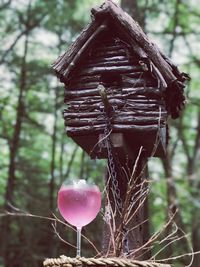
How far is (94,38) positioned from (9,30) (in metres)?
6.06

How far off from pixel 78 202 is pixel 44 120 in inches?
318

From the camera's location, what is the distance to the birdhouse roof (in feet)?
8.59

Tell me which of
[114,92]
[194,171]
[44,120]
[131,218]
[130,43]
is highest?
[44,120]

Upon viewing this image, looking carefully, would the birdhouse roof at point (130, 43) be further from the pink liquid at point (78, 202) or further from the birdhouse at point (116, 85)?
the pink liquid at point (78, 202)

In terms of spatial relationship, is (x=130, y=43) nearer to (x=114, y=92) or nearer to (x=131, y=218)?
(x=114, y=92)

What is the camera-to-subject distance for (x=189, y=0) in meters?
9.25

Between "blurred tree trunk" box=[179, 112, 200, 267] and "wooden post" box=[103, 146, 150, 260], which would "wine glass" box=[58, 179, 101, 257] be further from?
"blurred tree trunk" box=[179, 112, 200, 267]

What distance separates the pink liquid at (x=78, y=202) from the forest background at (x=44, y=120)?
5166mm

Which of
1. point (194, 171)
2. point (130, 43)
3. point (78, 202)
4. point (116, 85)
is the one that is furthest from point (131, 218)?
point (194, 171)

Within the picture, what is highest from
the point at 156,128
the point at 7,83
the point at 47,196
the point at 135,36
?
the point at 7,83

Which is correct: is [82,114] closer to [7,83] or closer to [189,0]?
[7,83]

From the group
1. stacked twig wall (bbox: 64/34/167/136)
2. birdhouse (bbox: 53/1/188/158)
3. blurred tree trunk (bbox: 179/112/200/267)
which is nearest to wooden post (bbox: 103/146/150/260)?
birdhouse (bbox: 53/1/188/158)

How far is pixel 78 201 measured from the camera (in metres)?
2.20

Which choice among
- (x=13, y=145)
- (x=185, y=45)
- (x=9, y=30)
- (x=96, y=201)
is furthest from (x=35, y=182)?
(x=96, y=201)
